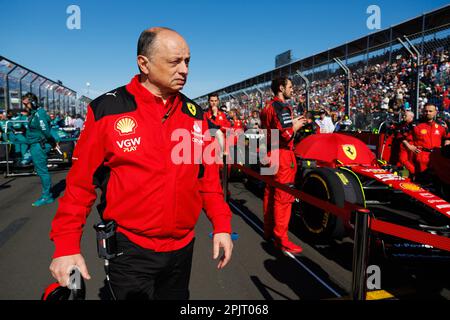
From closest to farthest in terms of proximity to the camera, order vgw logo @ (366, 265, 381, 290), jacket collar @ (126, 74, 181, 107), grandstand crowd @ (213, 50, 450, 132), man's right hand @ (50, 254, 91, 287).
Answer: man's right hand @ (50, 254, 91, 287), jacket collar @ (126, 74, 181, 107), vgw logo @ (366, 265, 381, 290), grandstand crowd @ (213, 50, 450, 132)

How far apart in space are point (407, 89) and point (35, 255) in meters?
9.16

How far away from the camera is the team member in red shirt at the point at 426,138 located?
249 inches

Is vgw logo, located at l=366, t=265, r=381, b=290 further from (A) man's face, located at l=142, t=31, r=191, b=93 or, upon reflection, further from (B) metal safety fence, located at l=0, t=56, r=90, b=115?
(B) metal safety fence, located at l=0, t=56, r=90, b=115

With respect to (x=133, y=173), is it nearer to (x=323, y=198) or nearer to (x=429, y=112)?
(x=323, y=198)

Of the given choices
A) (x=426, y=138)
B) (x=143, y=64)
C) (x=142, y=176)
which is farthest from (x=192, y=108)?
(x=426, y=138)

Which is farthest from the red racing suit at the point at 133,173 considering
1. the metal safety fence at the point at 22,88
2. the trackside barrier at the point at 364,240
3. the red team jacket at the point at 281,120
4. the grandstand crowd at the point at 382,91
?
the metal safety fence at the point at 22,88

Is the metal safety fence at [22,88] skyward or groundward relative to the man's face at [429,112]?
skyward

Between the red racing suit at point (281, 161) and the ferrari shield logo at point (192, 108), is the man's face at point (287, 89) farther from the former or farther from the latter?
the ferrari shield logo at point (192, 108)

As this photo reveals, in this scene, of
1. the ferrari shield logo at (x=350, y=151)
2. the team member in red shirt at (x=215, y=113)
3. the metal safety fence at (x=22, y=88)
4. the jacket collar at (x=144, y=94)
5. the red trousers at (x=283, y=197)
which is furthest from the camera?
the metal safety fence at (x=22, y=88)

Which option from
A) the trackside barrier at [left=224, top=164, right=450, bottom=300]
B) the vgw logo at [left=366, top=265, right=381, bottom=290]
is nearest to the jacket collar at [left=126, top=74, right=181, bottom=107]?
the trackside barrier at [left=224, top=164, right=450, bottom=300]

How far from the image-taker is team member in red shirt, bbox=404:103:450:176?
632 centimetres

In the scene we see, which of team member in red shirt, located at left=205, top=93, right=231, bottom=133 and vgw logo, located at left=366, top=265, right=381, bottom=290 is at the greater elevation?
team member in red shirt, located at left=205, top=93, right=231, bottom=133

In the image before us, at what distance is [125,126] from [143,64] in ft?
0.98

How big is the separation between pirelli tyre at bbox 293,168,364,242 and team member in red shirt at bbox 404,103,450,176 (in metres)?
3.40
